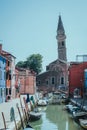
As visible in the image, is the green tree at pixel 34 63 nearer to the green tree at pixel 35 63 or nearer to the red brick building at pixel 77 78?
the green tree at pixel 35 63

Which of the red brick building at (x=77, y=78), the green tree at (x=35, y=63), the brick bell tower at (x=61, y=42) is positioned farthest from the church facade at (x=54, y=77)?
the red brick building at (x=77, y=78)

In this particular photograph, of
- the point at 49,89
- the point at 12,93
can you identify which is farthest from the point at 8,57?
the point at 49,89

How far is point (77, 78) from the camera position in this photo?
5394 centimetres

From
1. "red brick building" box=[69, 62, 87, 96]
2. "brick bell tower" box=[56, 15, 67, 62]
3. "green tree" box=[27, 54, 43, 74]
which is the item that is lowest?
"red brick building" box=[69, 62, 87, 96]

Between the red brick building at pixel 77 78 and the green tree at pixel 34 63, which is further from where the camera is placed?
the green tree at pixel 34 63

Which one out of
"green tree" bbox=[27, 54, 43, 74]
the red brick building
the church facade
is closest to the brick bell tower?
"green tree" bbox=[27, 54, 43, 74]

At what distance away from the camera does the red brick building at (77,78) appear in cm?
5208

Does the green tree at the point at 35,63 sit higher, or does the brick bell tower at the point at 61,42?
the brick bell tower at the point at 61,42

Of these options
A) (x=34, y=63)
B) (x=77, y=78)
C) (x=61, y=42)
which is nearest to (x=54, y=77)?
(x=34, y=63)

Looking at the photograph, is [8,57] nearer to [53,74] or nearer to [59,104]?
[59,104]

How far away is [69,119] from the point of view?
34.0 metres

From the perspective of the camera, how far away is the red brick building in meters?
52.1

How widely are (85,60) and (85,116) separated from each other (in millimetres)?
24498

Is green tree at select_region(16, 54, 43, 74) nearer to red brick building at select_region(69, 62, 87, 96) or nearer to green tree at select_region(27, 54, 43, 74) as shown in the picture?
green tree at select_region(27, 54, 43, 74)
